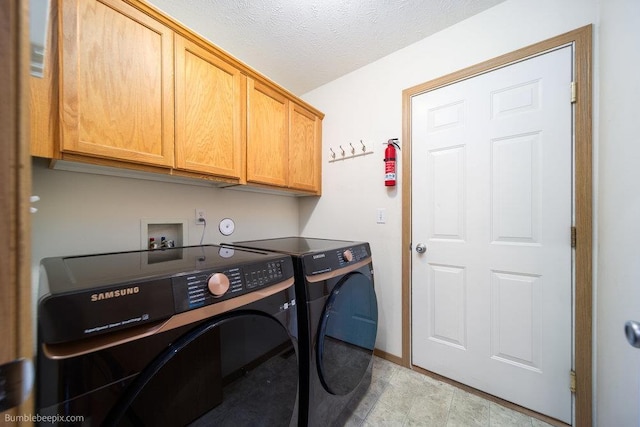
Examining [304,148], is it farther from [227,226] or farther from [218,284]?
[218,284]

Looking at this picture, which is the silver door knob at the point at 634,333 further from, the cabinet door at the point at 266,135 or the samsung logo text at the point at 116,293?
the cabinet door at the point at 266,135

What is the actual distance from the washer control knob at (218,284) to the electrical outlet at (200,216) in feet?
3.43

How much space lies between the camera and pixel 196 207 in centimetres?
165

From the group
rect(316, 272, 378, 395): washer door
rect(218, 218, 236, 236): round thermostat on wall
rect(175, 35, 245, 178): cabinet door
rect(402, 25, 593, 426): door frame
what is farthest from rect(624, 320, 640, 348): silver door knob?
rect(218, 218, 236, 236): round thermostat on wall

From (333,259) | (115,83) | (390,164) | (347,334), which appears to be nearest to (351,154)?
(390,164)

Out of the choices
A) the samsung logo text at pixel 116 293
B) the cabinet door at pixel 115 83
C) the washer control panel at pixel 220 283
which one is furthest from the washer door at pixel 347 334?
the cabinet door at pixel 115 83

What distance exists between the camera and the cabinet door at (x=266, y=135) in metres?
1.59

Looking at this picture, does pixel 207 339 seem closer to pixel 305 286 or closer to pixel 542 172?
pixel 305 286

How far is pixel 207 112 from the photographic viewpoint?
4.43ft

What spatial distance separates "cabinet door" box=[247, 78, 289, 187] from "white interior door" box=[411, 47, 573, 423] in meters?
0.99

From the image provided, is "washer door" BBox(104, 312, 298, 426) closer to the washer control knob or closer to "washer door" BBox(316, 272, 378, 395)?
the washer control knob

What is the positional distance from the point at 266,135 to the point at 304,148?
1.42ft

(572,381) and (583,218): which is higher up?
(583,218)

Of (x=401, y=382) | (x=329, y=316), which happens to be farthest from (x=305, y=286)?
(x=401, y=382)
